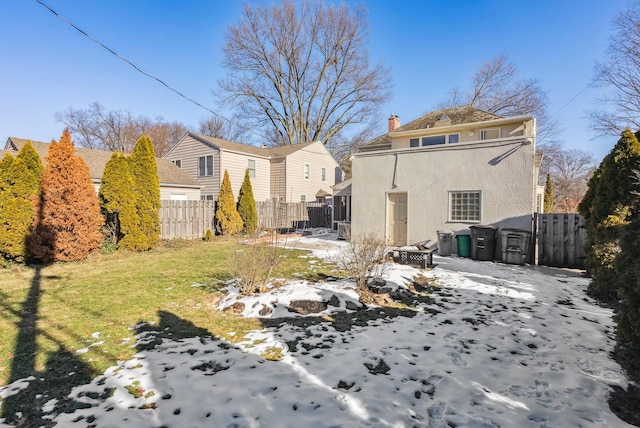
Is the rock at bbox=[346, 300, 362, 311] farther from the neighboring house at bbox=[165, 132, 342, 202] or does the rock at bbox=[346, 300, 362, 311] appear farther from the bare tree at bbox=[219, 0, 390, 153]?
the bare tree at bbox=[219, 0, 390, 153]

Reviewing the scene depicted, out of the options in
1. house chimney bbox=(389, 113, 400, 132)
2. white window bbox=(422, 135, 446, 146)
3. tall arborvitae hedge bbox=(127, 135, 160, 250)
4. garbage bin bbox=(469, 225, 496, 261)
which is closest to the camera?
garbage bin bbox=(469, 225, 496, 261)

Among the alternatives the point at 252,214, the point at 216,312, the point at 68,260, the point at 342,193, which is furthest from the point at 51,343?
the point at 342,193

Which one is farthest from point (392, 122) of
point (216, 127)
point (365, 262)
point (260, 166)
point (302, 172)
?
point (216, 127)

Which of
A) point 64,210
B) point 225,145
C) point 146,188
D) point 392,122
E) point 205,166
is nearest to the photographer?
point 64,210

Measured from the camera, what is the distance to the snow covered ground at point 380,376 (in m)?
2.49

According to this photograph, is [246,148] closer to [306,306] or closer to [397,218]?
[397,218]

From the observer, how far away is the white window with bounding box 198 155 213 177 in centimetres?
2169

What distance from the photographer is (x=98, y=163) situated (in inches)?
698

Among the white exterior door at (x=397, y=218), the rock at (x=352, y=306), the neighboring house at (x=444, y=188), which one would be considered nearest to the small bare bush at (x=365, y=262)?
the rock at (x=352, y=306)

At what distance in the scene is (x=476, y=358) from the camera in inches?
139

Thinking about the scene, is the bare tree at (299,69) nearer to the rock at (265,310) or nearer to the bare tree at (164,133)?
the bare tree at (164,133)

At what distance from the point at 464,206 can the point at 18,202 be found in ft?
44.5

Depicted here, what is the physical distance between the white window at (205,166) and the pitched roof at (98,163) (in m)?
1.18

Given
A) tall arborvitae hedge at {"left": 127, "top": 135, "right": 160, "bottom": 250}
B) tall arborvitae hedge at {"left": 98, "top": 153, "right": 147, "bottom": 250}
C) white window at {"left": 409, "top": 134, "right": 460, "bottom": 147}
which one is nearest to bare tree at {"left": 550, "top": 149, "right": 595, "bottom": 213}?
white window at {"left": 409, "top": 134, "right": 460, "bottom": 147}
